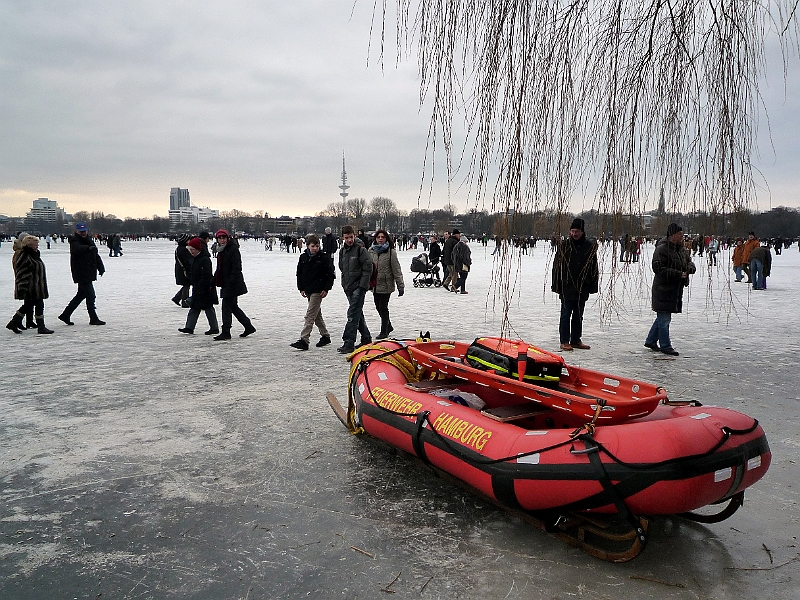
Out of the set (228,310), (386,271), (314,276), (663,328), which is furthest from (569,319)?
(228,310)

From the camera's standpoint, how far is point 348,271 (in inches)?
333

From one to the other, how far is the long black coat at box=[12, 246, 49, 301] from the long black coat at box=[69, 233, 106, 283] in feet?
2.03

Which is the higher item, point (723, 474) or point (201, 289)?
point (201, 289)

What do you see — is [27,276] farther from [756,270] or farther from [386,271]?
[756,270]

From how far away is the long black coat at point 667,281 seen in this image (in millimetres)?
7902

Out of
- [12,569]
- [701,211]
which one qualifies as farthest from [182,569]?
[701,211]

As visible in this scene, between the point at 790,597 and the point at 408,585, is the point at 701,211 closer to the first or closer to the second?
the point at 790,597

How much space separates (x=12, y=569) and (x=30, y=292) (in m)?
7.66

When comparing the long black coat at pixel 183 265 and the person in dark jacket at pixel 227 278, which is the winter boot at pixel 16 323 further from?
the person in dark jacket at pixel 227 278

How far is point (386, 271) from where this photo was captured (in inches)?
358

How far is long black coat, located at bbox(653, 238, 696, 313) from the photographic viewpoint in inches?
311

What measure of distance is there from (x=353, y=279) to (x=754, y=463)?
601 cm

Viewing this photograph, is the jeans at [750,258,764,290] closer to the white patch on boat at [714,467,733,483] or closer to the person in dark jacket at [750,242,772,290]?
the person in dark jacket at [750,242,772,290]

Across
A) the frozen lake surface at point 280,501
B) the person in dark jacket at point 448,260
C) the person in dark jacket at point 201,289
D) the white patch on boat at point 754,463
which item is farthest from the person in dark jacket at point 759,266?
the white patch on boat at point 754,463
